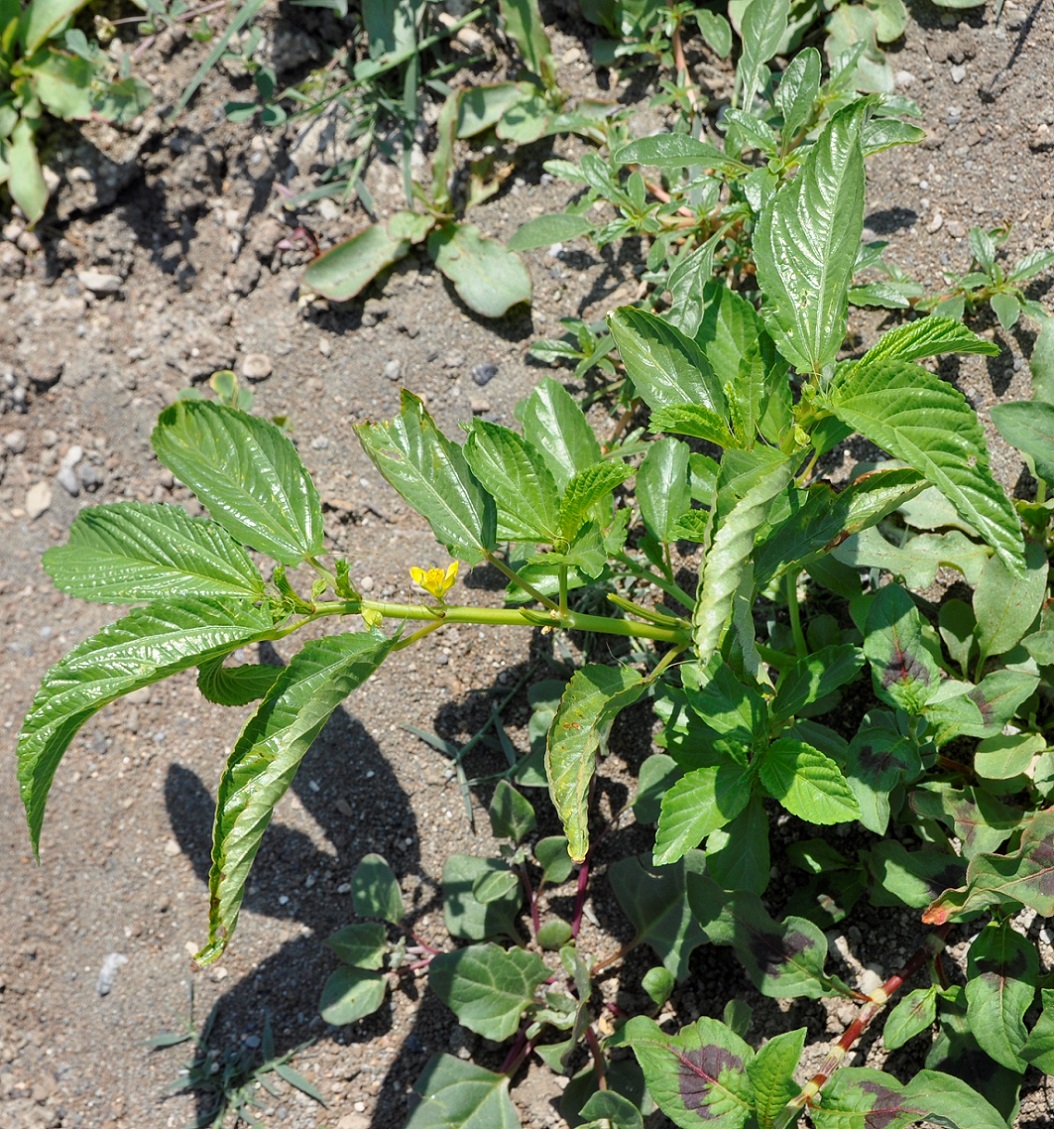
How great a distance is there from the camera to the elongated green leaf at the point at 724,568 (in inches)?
54.7

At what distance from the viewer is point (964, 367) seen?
2.48 meters

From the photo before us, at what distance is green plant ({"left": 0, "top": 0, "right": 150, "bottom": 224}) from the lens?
3.06m

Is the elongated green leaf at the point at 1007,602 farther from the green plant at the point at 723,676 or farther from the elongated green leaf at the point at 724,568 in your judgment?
the elongated green leaf at the point at 724,568

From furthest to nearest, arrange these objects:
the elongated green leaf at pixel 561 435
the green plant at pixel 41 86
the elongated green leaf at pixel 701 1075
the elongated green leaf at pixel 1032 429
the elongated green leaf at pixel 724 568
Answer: the green plant at pixel 41 86 → the elongated green leaf at pixel 561 435 → the elongated green leaf at pixel 1032 429 → the elongated green leaf at pixel 701 1075 → the elongated green leaf at pixel 724 568

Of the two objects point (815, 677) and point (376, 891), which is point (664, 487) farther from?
point (376, 891)

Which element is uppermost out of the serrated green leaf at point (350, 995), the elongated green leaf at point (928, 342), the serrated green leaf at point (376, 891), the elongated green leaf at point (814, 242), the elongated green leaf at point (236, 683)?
the elongated green leaf at point (814, 242)

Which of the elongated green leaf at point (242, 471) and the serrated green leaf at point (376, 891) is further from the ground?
the elongated green leaf at point (242, 471)

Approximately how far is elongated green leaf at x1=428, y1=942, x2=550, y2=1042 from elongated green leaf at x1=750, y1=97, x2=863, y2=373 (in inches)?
55.5

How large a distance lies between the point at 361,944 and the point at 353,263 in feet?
5.80

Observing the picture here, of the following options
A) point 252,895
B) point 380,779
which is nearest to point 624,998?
point 380,779

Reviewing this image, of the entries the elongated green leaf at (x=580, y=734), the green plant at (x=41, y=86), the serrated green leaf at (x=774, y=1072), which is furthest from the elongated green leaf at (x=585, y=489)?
the green plant at (x=41, y=86)

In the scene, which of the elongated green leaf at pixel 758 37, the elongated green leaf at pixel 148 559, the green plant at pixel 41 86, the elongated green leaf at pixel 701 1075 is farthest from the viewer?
the green plant at pixel 41 86

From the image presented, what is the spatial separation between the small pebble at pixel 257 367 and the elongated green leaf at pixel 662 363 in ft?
4.53

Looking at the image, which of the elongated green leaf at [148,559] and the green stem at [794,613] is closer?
the elongated green leaf at [148,559]
